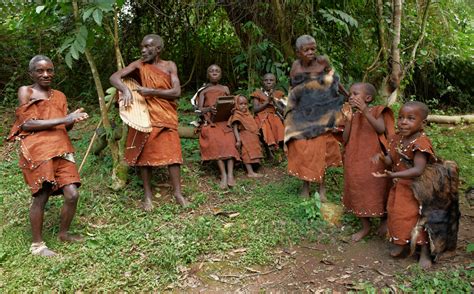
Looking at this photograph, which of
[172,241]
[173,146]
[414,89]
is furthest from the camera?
[414,89]

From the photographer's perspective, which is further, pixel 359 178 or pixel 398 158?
pixel 359 178

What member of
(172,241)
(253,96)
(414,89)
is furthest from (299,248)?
(414,89)

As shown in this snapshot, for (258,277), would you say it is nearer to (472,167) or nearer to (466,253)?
(466,253)

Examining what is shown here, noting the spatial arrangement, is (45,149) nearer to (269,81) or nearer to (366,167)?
(366,167)

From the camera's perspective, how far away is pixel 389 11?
25.2 feet

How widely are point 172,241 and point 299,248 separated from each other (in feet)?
3.77

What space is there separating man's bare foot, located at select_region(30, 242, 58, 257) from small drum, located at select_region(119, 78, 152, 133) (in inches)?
53.3

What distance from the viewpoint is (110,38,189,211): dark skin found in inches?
187

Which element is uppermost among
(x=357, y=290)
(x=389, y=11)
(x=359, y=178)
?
(x=389, y=11)

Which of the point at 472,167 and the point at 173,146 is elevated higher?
the point at 173,146

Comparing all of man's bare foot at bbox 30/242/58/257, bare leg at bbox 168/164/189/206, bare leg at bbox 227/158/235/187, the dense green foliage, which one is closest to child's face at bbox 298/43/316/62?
bare leg at bbox 227/158/235/187

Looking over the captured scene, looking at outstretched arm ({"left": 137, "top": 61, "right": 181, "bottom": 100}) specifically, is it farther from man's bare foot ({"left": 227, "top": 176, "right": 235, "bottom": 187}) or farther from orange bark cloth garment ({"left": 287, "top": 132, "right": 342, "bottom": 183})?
orange bark cloth garment ({"left": 287, "top": 132, "right": 342, "bottom": 183})

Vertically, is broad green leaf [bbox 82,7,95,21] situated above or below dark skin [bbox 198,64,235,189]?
above

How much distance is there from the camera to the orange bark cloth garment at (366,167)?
4.20 metres
